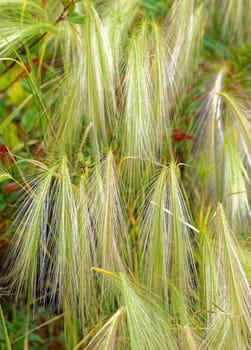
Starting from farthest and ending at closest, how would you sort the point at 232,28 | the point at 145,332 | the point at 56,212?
the point at 232,28 → the point at 56,212 → the point at 145,332

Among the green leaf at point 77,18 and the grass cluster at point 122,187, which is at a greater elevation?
the green leaf at point 77,18

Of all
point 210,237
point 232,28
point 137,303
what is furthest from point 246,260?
point 232,28

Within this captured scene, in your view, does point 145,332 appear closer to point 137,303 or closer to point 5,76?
point 137,303

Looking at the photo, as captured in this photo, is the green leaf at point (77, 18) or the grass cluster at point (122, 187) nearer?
the grass cluster at point (122, 187)

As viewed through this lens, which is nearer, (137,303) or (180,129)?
(137,303)

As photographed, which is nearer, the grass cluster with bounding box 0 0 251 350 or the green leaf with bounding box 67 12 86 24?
the grass cluster with bounding box 0 0 251 350

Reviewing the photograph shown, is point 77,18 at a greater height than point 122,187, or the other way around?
point 77,18

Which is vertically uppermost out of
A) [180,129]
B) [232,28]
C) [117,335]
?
[232,28]

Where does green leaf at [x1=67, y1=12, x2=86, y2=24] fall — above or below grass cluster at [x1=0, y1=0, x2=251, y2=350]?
above
